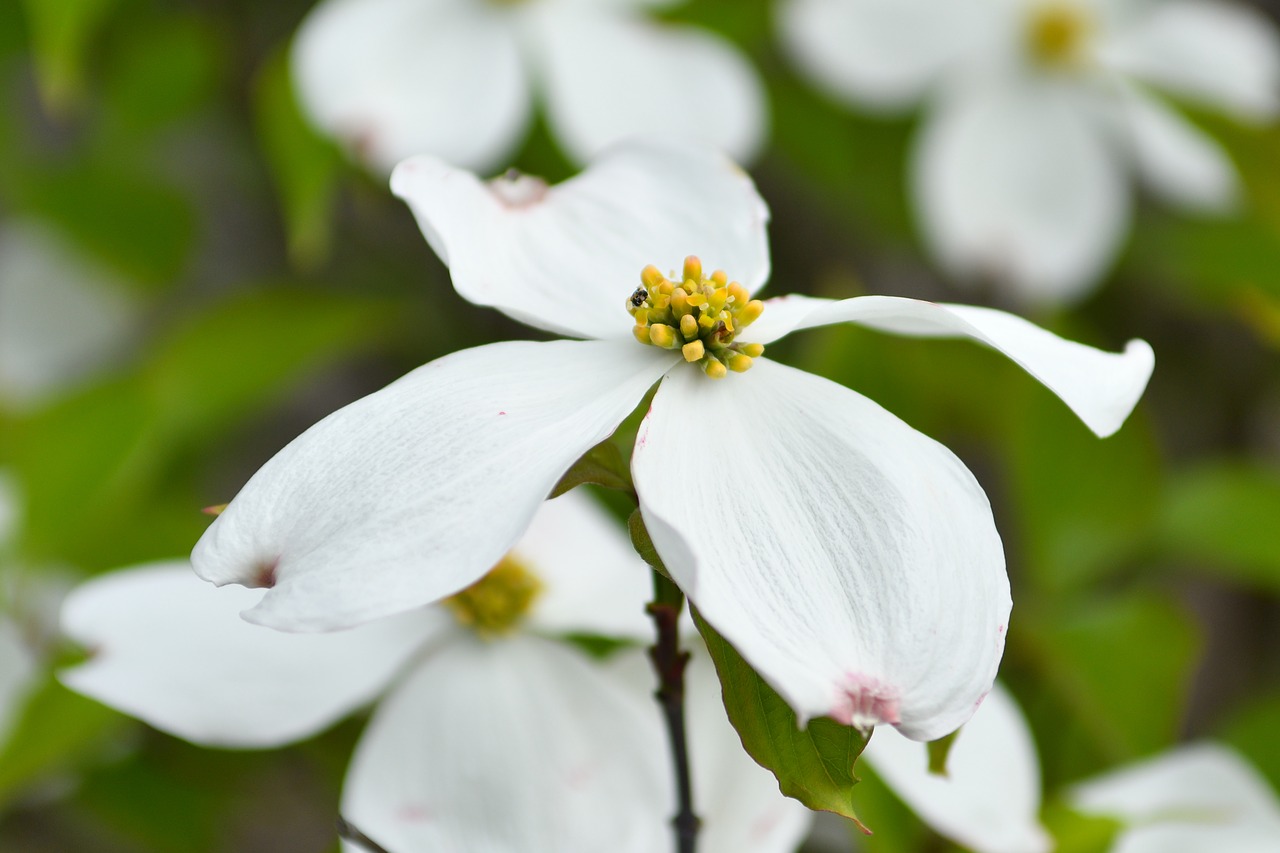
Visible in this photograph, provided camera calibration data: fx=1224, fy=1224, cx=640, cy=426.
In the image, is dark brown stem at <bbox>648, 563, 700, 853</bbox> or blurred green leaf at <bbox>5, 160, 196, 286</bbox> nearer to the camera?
dark brown stem at <bbox>648, 563, 700, 853</bbox>

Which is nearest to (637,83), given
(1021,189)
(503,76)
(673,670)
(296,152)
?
(503,76)

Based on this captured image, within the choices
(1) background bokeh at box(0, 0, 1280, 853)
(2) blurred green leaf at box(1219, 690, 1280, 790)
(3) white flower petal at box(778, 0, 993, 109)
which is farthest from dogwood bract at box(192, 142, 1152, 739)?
(3) white flower petal at box(778, 0, 993, 109)

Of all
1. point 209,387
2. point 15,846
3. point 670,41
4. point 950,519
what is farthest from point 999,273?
point 15,846

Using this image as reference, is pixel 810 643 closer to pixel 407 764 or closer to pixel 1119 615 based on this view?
pixel 407 764

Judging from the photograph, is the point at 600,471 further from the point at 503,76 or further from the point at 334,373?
the point at 334,373

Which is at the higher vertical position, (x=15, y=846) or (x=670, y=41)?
(x=670, y=41)

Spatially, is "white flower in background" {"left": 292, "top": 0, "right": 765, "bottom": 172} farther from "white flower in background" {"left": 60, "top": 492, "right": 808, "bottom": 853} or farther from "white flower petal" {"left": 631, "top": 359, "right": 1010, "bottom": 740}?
"white flower petal" {"left": 631, "top": 359, "right": 1010, "bottom": 740}
